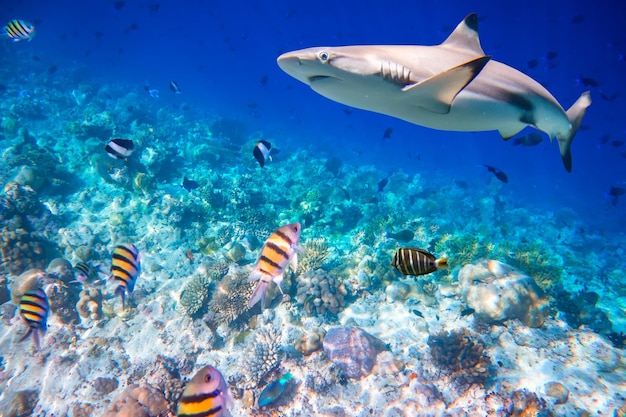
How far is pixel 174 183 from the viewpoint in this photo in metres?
12.5

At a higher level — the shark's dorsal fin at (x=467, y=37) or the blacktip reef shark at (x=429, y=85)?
the shark's dorsal fin at (x=467, y=37)

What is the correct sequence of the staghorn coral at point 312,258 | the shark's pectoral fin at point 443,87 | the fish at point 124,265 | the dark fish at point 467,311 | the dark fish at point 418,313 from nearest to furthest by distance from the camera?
the shark's pectoral fin at point 443,87 → the fish at point 124,265 → the dark fish at point 467,311 → the dark fish at point 418,313 → the staghorn coral at point 312,258

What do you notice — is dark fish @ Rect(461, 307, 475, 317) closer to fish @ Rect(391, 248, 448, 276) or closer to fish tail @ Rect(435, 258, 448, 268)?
fish @ Rect(391, 248, 448, 276)

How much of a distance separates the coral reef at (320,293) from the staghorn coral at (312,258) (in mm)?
503

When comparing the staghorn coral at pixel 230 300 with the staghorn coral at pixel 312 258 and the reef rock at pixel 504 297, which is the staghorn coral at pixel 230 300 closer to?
the staghorn coral at pixel 312 258

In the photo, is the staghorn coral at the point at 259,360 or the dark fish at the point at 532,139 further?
the dark fish at the point at 532,139

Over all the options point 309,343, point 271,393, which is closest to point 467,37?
point 309,343

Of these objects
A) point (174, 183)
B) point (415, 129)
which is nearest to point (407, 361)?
point (174, 183)

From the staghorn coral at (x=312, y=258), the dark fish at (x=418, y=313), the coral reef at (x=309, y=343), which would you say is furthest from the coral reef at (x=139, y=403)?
the dark fish at (x=418, y=313)

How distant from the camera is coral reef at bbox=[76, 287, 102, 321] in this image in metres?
6.87

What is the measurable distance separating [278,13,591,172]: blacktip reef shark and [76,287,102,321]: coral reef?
784 cm

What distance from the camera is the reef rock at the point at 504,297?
6.09 m

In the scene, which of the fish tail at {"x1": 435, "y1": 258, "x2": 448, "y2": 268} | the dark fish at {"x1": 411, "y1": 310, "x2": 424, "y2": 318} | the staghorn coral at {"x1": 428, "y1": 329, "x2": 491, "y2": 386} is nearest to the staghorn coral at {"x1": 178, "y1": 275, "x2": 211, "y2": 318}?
the dark fish at {"x1": 411, "y1": 310, "x2": 424, "y2": 318}

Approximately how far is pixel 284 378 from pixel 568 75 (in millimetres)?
75794
